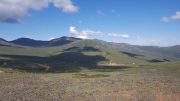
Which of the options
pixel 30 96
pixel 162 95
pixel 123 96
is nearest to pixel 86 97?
pixel 123 96

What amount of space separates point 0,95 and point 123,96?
78.1ft

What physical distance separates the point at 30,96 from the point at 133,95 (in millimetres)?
20070

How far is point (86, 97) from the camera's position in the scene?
169 ft

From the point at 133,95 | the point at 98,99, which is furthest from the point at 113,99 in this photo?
the point at 133,95

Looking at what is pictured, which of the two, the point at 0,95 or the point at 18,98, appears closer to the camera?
the point at 18,98

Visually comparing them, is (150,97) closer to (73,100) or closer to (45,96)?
(73,100)

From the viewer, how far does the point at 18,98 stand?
4953 cm

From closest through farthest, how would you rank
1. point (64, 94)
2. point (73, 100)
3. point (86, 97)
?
point (73, 100)
point (86, 97)
point (64, 94)

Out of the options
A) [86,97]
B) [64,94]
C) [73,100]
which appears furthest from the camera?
[64,94]

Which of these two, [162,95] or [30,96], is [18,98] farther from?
[162,95]

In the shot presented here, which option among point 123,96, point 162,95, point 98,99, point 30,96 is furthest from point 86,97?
point 162,95

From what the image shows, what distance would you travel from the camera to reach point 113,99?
4944 centimetres

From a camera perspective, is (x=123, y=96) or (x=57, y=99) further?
(x=123, y=96)

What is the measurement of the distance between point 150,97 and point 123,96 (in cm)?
509
